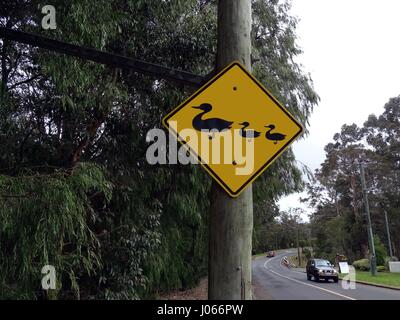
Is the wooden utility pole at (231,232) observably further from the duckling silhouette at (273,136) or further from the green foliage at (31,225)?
the green foliage at (31,225)

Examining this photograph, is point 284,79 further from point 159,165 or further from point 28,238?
point 28,238

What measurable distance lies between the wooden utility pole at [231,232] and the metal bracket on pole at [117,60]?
0.99ft

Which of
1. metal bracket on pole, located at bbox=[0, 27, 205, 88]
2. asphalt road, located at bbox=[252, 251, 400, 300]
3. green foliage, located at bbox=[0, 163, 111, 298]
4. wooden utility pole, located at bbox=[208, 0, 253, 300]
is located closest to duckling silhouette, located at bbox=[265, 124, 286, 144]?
wooden utility pole, located at bbox=[208, 0, 253, 300]

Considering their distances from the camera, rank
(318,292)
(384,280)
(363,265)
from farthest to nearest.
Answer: (363,265) → (384,280) → (318,292)

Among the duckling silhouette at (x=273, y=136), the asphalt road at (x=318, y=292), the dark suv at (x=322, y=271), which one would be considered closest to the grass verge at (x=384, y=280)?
the asphalt road at (x=318, y=292)

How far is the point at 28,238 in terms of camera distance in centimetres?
509

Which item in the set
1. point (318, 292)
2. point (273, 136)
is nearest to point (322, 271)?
point (318, 292)

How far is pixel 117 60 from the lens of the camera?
12.4ft

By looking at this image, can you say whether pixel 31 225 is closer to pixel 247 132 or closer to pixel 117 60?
pixel 117 60

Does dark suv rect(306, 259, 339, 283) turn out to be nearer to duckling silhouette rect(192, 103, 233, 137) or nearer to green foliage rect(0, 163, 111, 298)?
green foliage rect(0, 163, 111, 298)

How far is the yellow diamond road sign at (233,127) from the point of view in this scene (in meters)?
3.34

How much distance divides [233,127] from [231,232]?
2.59 feet
